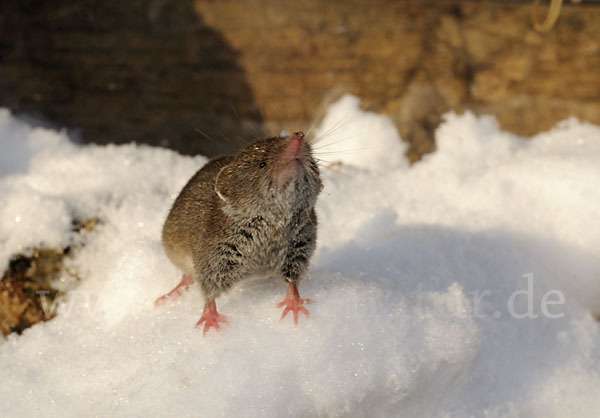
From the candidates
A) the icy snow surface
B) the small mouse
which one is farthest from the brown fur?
the icy snow surface

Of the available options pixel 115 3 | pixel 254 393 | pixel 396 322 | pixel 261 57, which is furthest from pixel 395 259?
pixel 115 3

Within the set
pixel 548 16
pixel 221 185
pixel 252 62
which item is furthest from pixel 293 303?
pixel 548 16

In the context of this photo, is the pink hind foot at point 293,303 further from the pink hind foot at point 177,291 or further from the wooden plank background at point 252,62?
the wooden plank background at point 252,62

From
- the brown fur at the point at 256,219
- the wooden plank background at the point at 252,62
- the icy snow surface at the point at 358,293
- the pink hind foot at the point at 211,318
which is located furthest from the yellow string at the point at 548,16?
the pink hind foot at the point at 211,318

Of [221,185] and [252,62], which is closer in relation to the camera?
[221,185]

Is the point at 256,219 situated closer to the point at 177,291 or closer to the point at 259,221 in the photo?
the point at 259,221

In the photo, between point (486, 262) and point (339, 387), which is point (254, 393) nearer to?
point (339, 387)
